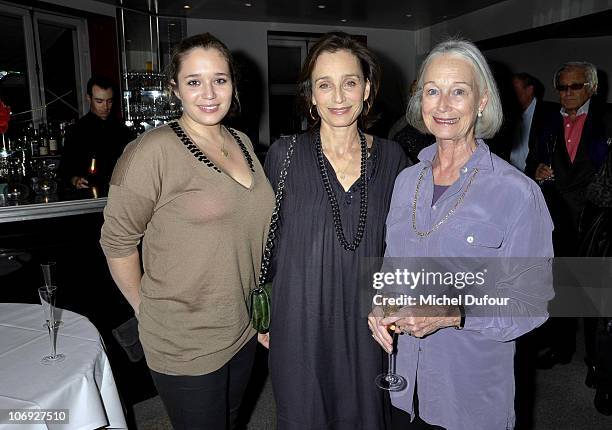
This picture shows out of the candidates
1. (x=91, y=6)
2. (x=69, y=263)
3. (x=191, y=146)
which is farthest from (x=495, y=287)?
(x=91, y=6)

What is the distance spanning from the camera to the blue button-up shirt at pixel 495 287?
1.23 m

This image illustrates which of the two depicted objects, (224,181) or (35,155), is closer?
(224,181)

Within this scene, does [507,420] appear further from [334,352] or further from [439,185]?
[439,185]

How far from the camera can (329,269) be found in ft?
5.24

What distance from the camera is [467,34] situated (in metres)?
8.70

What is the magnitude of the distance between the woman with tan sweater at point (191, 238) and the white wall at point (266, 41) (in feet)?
24.9

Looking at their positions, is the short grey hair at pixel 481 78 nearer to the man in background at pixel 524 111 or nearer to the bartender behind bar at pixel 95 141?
the bartender behind bar at pixel 95 141

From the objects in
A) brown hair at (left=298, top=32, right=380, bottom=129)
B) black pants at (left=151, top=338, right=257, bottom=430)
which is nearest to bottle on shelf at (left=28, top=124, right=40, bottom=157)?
brown hair at (left=298, top=32, right=380, bottom=129)

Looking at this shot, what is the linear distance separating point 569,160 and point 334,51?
2393 mm

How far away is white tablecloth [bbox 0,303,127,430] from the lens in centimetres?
132

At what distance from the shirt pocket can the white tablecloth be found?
114 cm

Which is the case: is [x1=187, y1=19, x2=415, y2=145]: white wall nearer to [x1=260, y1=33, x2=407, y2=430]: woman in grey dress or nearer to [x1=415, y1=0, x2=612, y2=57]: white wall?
[x1=415, y1=0, x2=612, y2=57]: white wall

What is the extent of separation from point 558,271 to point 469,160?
9.53 feet

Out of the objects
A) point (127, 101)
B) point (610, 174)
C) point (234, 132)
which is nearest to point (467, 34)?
point (127, 101)
